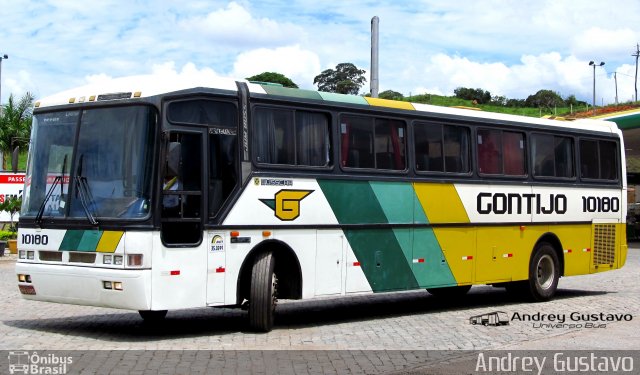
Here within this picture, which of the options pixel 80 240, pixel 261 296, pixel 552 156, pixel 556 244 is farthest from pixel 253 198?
pixel 556 244

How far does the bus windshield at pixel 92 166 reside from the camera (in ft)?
36.7

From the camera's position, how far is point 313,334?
12047 mm

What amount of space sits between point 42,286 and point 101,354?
206cm

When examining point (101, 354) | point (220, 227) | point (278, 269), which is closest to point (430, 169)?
point (278, 269)

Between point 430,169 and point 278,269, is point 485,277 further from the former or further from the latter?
point 278,269

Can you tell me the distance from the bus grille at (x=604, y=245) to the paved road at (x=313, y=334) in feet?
3.34

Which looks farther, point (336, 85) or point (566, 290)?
point (336, 85)

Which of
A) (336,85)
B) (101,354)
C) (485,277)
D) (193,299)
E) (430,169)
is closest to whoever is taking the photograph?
(101,354)

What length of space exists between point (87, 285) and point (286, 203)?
9.35 ft

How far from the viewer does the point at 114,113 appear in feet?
37.8

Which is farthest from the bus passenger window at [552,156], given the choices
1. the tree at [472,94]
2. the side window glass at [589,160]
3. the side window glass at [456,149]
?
the tree at [472,94]

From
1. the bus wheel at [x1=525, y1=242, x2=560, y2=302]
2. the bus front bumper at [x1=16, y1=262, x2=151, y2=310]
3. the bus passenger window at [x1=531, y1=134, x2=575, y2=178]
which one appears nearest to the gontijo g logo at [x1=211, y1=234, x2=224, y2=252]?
the bus front bumper at [x1=16, y1=262, x2=151, y2=310]

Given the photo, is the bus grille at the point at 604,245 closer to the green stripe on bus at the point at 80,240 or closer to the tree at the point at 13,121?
the green stripe on bus at the point at 80,240

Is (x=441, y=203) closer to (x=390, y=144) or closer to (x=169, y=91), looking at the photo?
(x=390, y=144)
